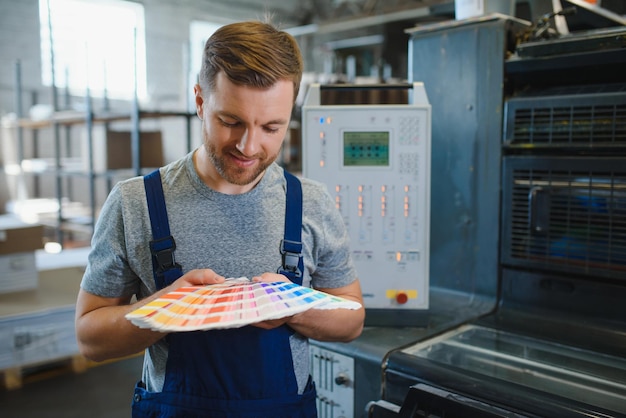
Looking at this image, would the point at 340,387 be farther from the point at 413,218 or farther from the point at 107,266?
the point at 107,266

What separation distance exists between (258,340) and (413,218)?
2.25ft

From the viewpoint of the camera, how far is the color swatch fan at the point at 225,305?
815mm

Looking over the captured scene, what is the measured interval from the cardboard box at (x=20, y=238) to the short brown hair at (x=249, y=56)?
7.44ft

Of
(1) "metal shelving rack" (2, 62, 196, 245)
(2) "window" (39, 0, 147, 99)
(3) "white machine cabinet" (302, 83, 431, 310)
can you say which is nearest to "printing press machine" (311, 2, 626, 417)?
(3) "white machine cabinet" (302, 83, 431, 310)

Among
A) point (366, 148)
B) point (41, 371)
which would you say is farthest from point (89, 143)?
point (366, 148)

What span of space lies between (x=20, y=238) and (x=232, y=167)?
2.31 meters

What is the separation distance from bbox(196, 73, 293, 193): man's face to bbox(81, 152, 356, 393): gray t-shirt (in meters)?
0.07

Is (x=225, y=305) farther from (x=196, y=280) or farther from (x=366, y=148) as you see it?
(x=366, y=148)

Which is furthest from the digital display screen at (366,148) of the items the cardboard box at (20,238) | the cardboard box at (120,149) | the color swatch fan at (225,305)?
the cardboard box at (120,149)

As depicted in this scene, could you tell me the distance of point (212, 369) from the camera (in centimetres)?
107

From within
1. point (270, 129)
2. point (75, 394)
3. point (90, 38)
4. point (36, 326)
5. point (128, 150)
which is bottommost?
point (75, 394)

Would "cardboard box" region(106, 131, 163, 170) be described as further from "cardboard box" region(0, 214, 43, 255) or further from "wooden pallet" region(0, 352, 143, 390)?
"wooden pallet" region(0, 352, 143, 390)

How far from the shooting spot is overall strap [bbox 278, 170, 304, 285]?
43.8 inches

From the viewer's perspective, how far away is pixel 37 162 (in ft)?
20.3
